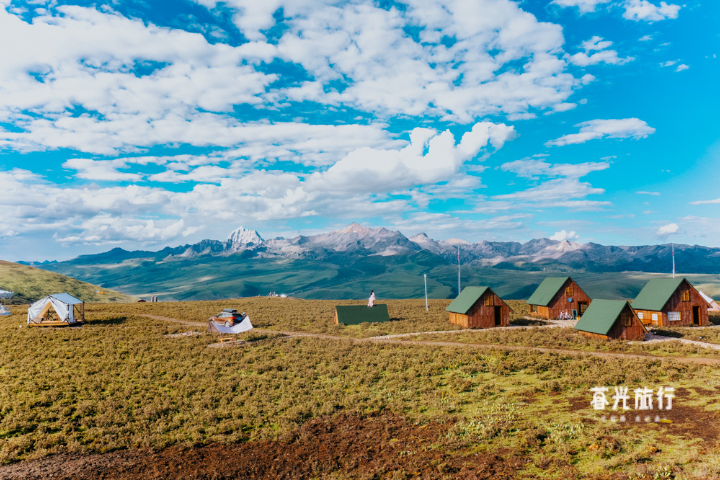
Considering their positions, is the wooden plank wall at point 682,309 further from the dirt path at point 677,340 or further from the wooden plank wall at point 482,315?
the wooden plank wall at point 482,315

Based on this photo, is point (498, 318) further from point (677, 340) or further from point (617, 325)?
point (677, 340)

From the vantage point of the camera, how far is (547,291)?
51.1 m

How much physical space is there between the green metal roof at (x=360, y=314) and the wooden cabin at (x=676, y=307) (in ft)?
99.9

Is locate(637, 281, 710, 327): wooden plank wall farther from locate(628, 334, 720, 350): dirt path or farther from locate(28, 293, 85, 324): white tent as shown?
locate(28, 293, 85, 324): white tent

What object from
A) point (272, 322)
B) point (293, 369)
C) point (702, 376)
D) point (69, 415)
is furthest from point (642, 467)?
point (272, 322)

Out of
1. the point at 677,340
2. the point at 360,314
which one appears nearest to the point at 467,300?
the point at 360,314

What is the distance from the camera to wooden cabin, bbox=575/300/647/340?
32531 mm

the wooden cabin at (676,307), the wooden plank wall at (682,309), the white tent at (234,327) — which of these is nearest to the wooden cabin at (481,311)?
the wooden cabin at (676,307)

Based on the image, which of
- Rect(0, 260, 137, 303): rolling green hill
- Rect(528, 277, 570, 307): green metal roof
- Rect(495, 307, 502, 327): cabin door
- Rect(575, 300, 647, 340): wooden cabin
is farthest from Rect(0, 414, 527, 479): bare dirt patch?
Rect(0, 260, 137, 303): rolling green hill

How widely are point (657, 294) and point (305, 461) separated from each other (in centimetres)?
4823

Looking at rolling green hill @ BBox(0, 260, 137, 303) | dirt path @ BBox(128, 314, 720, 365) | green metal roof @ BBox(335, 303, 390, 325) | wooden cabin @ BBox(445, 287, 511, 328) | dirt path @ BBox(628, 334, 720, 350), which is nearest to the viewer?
dirt path @ BBox(128, 314, 720, 365)

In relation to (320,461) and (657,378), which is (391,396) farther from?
(657,378)

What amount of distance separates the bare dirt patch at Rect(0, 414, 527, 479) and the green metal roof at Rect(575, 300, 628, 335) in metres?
25.5

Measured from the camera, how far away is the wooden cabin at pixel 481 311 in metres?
42.6
